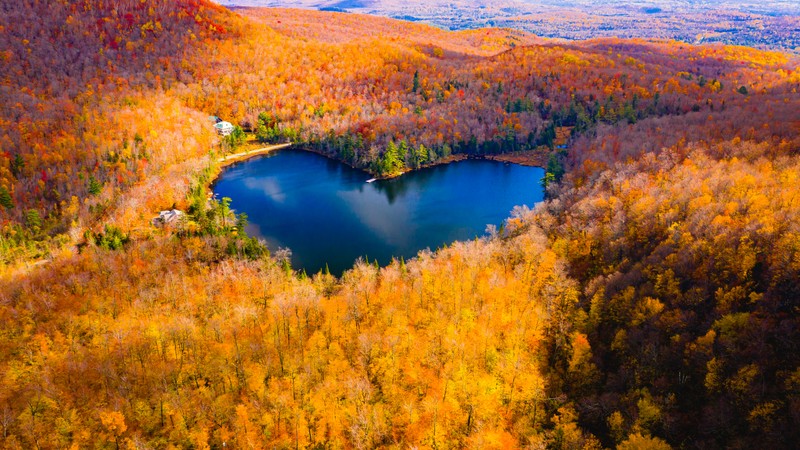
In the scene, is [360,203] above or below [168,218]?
below

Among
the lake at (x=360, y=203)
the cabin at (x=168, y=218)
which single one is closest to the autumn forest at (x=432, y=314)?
the cabin at (x=168, y=218)

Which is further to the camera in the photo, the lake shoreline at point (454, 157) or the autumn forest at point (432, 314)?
the lake shoreline at point (454, 157)

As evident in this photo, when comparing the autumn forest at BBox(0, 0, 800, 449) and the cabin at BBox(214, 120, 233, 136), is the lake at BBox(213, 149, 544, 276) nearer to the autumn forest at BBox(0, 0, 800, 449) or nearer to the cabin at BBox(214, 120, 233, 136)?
the autumn forest at BBox(0, 0, 800, 449)

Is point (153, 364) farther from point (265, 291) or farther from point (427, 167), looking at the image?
point (427, 167)

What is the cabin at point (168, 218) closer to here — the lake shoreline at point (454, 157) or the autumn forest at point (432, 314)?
the autumn forest at point (432, 314)

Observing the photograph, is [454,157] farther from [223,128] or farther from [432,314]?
[432,314]

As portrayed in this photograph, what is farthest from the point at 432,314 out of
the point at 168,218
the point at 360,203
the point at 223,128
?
the point at 223,128
